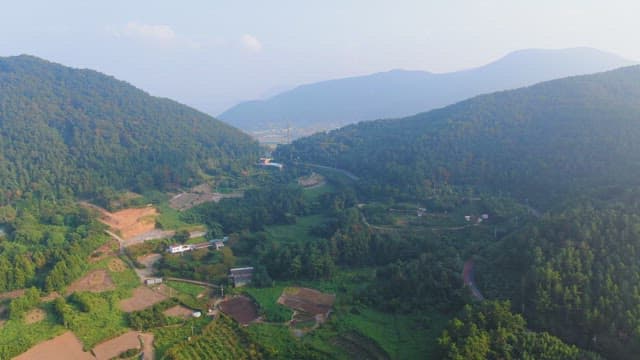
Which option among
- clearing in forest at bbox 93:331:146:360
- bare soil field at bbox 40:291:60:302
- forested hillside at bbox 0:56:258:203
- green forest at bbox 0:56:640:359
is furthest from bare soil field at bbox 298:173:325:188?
clearing in forest at bbox 93:331:146:360

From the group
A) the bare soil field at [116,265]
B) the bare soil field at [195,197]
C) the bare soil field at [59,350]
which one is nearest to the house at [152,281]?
the bare soil field at [116,265]

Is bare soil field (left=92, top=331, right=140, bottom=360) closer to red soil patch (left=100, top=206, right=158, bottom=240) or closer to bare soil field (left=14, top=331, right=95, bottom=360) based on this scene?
bare soil field (left=14, top=331, right=95, bottom=360)

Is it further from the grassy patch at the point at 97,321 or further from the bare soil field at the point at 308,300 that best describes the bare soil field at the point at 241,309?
the grassy patch at the point at 97,321

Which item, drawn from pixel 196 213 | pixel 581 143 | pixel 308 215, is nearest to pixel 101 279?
pixel 196 213

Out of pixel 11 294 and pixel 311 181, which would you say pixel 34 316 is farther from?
pixel 311 181

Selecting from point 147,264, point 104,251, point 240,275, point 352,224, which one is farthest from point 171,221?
point 352,224

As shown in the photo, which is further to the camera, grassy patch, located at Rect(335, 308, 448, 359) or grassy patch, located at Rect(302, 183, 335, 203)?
grassy patch, located at Rect(302, 183, 335, 203)
